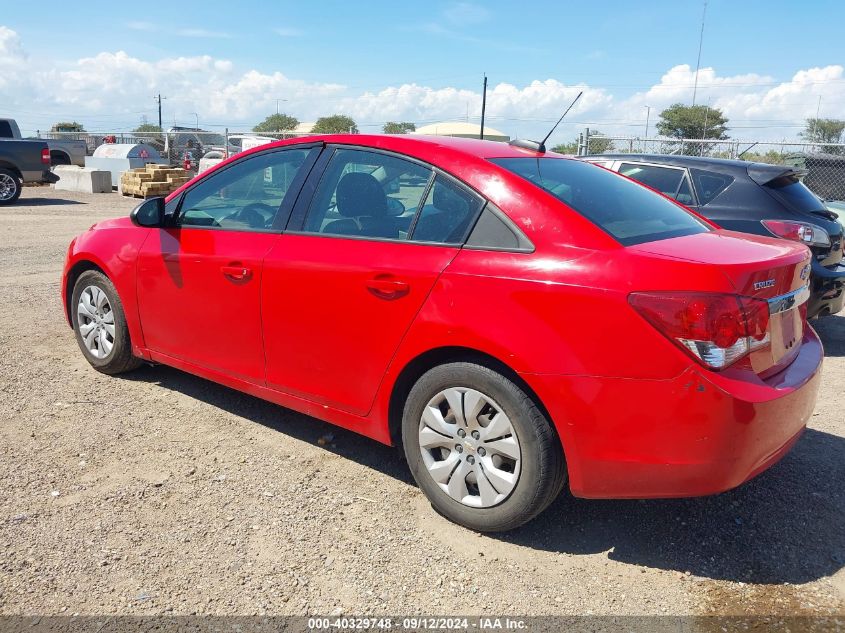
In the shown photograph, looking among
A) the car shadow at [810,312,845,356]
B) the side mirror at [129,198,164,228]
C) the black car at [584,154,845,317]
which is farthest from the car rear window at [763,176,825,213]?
the side mirror at [129,198,164,228]

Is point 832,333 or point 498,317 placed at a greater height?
point 498,317

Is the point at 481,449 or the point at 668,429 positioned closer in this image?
the point at 668,429

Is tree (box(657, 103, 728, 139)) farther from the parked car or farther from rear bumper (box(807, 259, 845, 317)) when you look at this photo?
rear bumper (box(807, 259, 845, 317))

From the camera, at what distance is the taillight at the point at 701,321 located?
250cm

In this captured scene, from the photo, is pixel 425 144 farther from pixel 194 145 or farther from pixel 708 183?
pixel 194 145

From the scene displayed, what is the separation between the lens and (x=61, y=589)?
2.63 meters

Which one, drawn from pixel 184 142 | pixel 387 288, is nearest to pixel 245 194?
pixel 387 288

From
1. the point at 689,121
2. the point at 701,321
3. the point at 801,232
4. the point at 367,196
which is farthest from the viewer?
the point at 689,121

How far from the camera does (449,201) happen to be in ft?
10.3

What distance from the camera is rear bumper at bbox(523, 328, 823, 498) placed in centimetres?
251

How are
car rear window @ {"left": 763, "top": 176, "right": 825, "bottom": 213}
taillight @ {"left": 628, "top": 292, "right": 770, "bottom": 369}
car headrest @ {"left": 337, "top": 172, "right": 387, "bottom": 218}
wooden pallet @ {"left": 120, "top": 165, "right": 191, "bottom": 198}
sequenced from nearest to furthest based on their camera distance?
taillight @ {"left": 628, "top": 292, "right": 770, "bottom": 369}
car headrest @ {"left": 337, "top": 172, "right": 387, "bottom": 218}
car rear window @ {"left": 763, "top": 176, "right": 825, "bottom": 213}
wooden pallet @ {"left": 120, "top": 165, "right": 191, "bottom": 198}

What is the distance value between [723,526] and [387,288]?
185cm

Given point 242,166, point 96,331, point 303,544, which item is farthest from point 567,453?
point 96,331

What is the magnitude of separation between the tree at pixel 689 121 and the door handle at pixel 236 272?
42.6 m
